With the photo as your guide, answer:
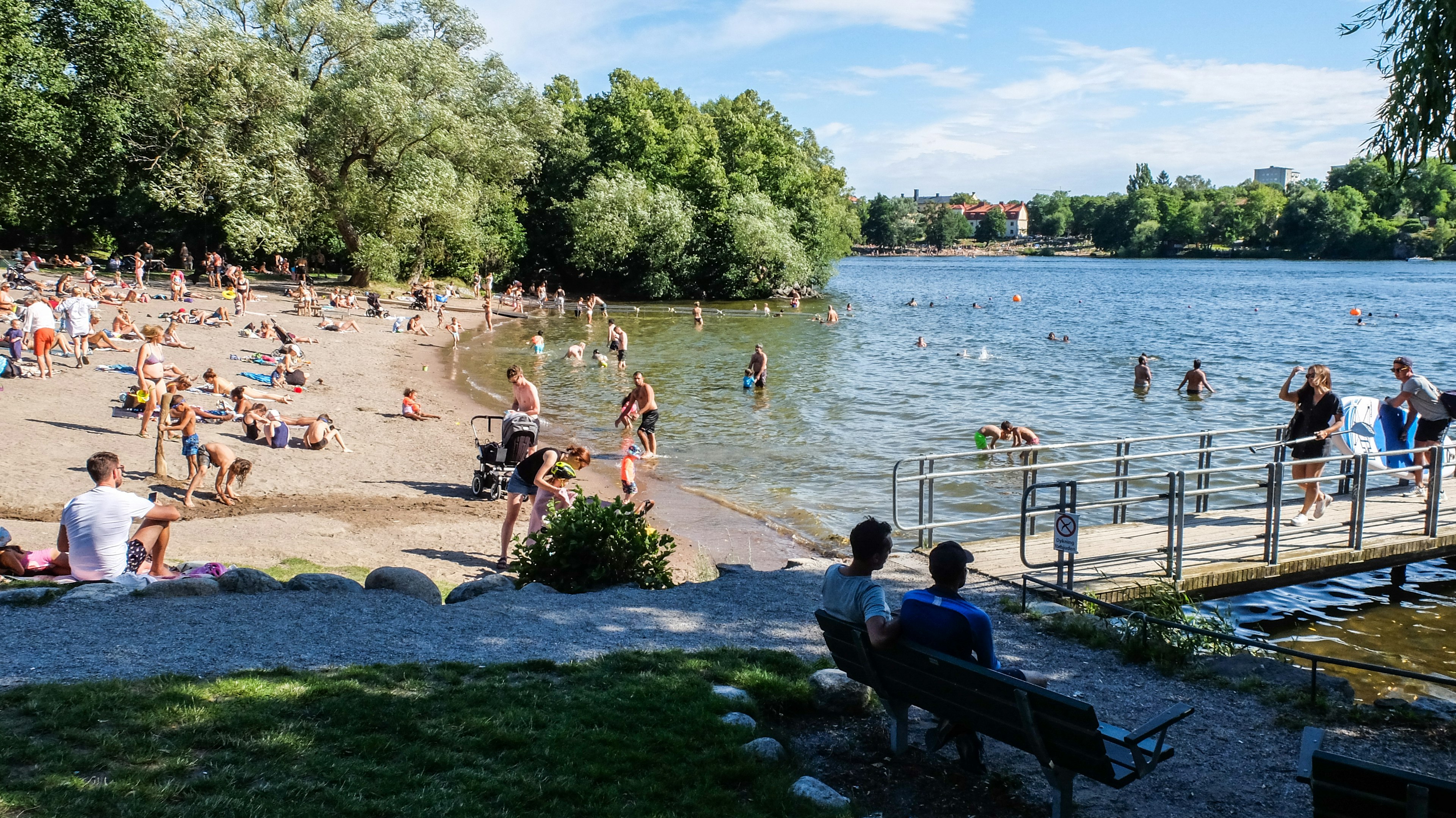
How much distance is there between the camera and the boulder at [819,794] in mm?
4766

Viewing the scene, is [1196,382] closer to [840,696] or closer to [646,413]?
[646,413]

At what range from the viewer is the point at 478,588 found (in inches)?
346

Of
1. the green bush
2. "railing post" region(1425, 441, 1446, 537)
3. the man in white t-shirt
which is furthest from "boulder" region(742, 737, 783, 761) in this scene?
"railing post" region(1425, 441, 1446, 537)

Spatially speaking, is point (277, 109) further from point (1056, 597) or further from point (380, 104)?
point (1056, 597)

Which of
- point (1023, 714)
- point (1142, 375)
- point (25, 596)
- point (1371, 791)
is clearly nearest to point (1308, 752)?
point (1371, 791)

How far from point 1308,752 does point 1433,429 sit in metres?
10.0

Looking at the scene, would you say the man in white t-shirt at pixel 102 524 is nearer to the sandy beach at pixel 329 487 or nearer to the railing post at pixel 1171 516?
the sandy beach at pixel 329 487

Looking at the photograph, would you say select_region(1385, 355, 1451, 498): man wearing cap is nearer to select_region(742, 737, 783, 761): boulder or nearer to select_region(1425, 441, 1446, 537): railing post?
select_region(1425, 441, 1446, 537): railing post

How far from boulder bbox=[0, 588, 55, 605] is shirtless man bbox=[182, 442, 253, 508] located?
5.87m

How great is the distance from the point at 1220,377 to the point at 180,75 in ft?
127

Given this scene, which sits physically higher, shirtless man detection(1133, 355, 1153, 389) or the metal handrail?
the metal handrail

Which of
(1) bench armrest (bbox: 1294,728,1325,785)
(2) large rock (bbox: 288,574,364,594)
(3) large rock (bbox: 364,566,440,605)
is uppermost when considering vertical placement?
(1) bench armrest (bbox: 1294,728,1325,785)

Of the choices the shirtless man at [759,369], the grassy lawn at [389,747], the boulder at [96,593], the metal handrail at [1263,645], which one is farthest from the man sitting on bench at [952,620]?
the shirtless man at [759,369]

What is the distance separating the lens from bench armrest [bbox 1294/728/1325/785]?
3645mm
